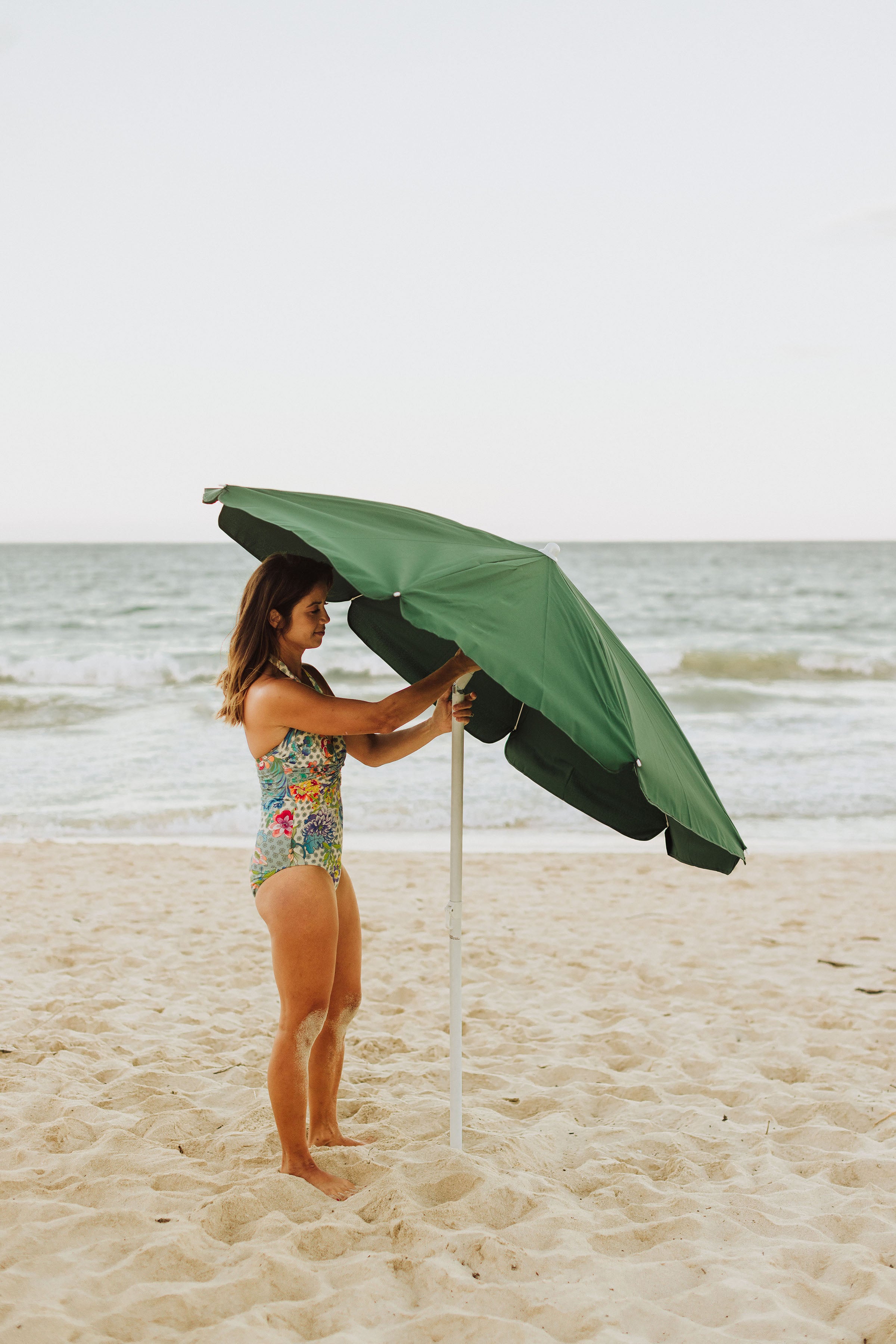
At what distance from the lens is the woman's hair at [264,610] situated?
2.62m

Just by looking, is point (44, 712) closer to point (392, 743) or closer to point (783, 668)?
point (392, 743)

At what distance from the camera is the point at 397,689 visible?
18703 millimetres

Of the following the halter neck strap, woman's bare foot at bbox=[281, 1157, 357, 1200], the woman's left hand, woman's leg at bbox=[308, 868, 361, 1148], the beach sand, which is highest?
the halter neck strap

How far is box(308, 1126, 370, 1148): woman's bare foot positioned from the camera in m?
3.03

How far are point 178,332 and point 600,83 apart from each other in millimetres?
11496

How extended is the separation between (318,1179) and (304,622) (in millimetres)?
1644

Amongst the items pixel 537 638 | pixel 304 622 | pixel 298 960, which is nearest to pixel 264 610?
pixel 304 622

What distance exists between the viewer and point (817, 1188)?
2926 millimetres

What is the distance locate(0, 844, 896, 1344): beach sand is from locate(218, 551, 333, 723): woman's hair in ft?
4.74

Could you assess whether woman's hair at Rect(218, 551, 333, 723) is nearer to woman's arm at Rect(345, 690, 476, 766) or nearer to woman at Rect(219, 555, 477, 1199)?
woman at Rect(219, 555, 477, 1199)

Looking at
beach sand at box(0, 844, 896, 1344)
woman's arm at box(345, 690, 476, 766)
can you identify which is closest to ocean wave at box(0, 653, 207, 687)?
beach sand at box(0, 844, 896, 1344)

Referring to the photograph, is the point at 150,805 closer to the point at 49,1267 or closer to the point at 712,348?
the point at 49,1267

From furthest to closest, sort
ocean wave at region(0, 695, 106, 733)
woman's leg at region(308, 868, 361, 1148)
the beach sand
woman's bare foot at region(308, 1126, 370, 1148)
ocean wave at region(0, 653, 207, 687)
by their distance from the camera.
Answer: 1. ocean wave at region(0, 653, 207, 687)
2. ocean wave at region(0, 695, 106, 733)
3. woman's bare foot at region(308, 1126, 370, 1148)
4. woman's leg at region(308, 868, 361, 1148)
5. the beach sand

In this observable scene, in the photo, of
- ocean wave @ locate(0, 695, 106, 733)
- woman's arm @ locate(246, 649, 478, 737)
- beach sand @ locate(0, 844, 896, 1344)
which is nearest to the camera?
beach sand @ locate(0, 844, 896, 1344)
